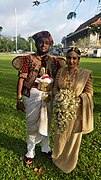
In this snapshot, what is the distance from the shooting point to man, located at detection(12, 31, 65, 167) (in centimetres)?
306

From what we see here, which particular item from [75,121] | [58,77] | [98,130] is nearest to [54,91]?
[58,77]

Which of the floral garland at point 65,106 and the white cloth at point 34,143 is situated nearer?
the floral garland at point 65,106

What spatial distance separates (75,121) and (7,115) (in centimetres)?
319

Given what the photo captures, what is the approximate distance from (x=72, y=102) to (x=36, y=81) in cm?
59

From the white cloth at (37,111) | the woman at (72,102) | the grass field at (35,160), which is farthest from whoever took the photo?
the grass field at (35,160)

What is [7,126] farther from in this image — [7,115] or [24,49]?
[24,49]

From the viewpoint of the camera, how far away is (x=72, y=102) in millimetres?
2850

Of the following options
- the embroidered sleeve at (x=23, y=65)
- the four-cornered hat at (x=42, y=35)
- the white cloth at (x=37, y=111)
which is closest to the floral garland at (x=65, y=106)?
the white cloth at (x=37, y=111)

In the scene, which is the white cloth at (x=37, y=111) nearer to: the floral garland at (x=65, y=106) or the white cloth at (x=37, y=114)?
the white cloth at (x=37, y=114)

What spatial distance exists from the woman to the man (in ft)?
0.71

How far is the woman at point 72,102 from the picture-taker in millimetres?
2820

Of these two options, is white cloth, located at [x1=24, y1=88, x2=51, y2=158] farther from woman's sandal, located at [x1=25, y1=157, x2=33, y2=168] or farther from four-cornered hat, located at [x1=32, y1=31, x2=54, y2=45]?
four-cornered hat, located at [x1=32, y1=31, x2=54, y2=45]

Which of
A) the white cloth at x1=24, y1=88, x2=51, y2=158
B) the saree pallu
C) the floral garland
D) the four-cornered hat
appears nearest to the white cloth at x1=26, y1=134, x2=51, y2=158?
the white cloth at x1=24, y1=88, x2=51, y2=158

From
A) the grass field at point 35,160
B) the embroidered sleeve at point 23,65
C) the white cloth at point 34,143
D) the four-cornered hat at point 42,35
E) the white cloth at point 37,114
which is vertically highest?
the four-cornered hat at point 42,35
